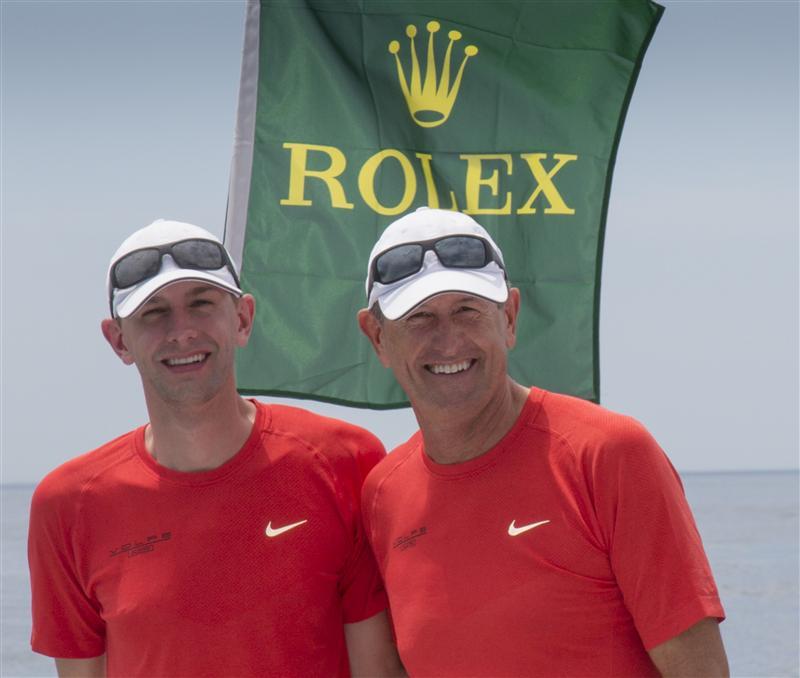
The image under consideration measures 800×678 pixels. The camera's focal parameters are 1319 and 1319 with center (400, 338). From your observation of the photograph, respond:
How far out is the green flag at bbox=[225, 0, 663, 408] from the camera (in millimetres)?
5352

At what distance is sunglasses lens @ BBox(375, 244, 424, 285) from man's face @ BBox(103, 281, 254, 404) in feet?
1.56

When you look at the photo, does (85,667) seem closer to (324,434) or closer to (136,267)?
(324,434)

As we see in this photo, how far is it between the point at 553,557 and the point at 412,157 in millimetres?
2967

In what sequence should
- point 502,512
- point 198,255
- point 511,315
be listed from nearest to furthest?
1. point 502,512
2. point 511,315
3. point 198,255

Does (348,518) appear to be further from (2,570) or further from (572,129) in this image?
(2,570)

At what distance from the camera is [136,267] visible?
3.44 m

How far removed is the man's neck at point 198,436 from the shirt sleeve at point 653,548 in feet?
3.58

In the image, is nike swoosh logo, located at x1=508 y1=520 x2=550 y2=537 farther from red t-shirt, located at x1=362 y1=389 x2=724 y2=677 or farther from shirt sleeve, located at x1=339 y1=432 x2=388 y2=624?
shirt sleeve, located at x1=339 y1=432 x2=388 y2=624

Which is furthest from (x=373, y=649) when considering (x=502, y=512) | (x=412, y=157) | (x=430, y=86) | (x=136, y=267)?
(x=430, y=86)

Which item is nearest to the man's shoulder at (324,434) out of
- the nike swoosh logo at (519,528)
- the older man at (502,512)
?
the older man at (502,512)

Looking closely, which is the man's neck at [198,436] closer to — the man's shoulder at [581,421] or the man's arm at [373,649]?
the man's arm at [373,649]

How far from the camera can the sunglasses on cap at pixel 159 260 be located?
11.3 ft

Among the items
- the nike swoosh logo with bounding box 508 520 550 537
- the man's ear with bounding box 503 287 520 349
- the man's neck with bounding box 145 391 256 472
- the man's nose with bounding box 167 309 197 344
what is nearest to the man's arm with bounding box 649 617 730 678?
the nike swoosh logo with bounding box 508 520 550 537

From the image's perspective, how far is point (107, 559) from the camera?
3424 millimetres
